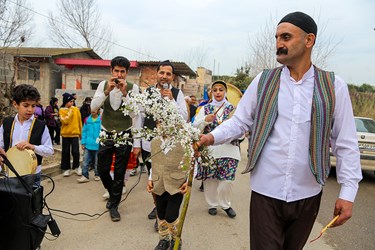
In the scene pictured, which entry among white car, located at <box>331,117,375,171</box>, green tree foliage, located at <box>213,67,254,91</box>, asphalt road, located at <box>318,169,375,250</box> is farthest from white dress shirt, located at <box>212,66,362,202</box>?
green tree foliage, located at <box>213,67,254,91</box>

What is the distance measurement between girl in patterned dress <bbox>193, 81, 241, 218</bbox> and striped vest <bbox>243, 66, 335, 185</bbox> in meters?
2.35

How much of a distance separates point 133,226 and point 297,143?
281 centimetres

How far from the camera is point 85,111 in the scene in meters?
9.68

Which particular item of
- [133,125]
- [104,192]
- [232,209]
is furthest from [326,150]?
[104,192]

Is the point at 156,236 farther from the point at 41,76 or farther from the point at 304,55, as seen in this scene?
the point at 41,76

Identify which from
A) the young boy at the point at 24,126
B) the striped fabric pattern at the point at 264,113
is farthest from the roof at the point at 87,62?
the striped fabric pattern at the point at 264,113

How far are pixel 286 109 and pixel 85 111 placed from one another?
8.47m

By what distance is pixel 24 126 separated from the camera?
3.42m

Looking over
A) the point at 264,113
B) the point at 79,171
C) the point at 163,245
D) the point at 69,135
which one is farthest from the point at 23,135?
the point at 79,171

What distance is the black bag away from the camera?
2457 mm

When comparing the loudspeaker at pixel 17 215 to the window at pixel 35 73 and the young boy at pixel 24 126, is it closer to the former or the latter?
the young boy at pixel 24 126

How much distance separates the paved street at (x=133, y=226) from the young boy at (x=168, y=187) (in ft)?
1.21

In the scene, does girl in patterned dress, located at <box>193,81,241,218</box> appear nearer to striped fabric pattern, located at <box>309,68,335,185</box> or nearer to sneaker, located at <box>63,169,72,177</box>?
striped fabric pattern, located at <box>309,68,335,185</box>

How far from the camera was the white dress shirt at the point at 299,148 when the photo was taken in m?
2.06
